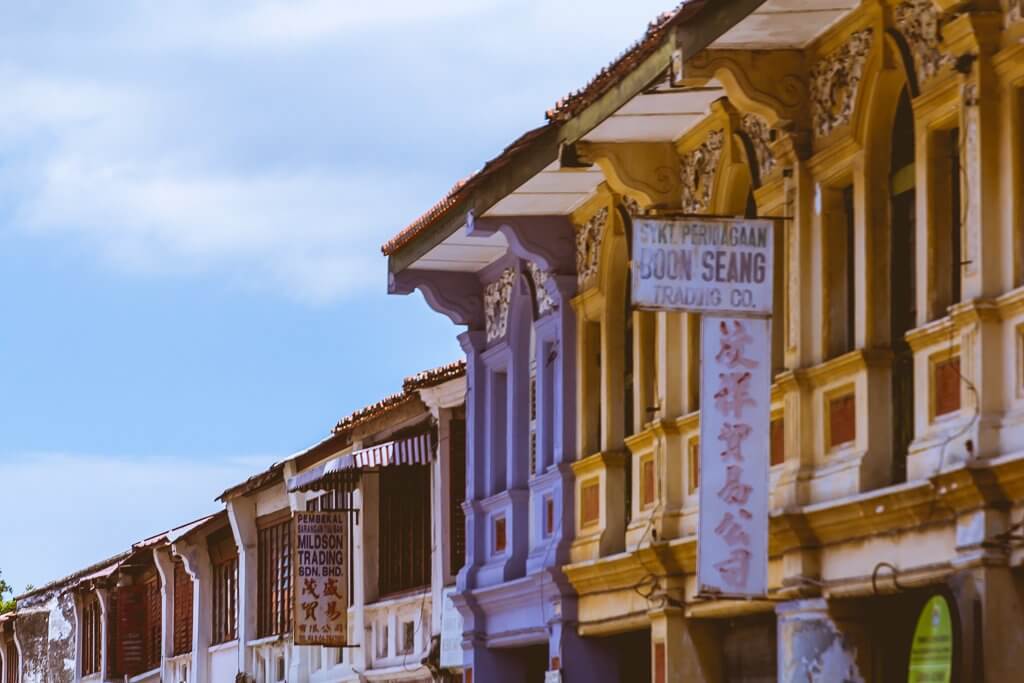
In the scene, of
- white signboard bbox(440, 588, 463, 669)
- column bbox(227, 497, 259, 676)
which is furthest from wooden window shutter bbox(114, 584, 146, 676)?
white signboard bbox(440, 588, 463, 669)

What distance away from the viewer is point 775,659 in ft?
61.0

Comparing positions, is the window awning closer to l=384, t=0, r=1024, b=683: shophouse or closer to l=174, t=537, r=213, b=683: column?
l=384, t=0, r=1024, b=683: shophouse

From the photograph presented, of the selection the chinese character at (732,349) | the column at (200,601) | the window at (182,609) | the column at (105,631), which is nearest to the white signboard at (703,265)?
the chinese character at (732,349)

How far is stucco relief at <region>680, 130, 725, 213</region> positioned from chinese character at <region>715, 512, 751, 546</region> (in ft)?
11.4

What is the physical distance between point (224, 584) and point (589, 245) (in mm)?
18585

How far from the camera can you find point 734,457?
54.9 feet

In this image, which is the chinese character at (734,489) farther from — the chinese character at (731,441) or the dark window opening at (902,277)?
the dark window opening at (902,277)

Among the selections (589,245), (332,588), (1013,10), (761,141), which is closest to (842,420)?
(761,141)

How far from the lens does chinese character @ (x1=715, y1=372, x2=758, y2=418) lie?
54.8ft

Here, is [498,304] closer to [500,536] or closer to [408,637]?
[500,536]

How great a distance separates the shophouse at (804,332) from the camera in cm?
1463

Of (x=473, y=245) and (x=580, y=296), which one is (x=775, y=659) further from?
(x=473, y=245)

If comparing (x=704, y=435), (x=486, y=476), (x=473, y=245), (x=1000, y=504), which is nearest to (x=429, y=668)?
→ (x=486, y=476)

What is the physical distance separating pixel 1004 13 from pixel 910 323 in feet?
7.92
